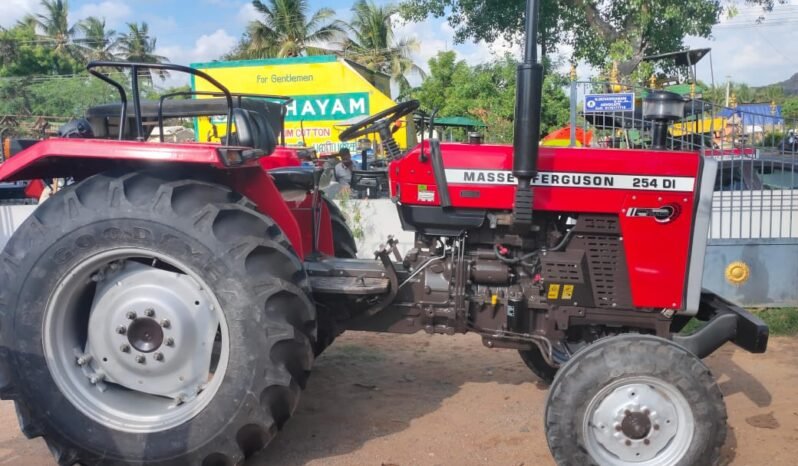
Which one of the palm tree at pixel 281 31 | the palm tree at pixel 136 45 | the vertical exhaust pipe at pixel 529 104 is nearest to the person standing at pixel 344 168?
the vertical exhaust pipe at pixel 529 104

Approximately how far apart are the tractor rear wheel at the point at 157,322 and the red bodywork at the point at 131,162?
0.40ft

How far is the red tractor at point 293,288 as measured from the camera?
282 centimetres

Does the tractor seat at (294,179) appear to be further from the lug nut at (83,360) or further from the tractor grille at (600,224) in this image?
the tractor grille at (600,224)

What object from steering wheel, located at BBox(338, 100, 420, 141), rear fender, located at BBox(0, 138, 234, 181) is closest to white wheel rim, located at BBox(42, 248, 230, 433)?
rear fender, located at BBox(0, 138, 234, 181)

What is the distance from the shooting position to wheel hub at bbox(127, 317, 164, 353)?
2.99 meters

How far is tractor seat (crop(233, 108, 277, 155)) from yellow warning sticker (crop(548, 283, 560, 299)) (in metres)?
1.63

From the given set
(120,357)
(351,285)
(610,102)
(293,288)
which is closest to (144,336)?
(120,357)

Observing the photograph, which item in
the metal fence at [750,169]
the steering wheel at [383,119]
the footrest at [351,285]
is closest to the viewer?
the footrest at [351,285]

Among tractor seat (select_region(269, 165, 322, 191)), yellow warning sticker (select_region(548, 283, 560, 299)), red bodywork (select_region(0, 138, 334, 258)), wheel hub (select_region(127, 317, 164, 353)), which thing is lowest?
wheel hub (select_region(127, 317, 164, 353))

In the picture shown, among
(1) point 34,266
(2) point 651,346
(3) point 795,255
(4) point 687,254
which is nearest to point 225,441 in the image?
(1) point 34,266

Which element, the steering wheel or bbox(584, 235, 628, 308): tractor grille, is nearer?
bbox(584, 235, 628, 308): tractor grille

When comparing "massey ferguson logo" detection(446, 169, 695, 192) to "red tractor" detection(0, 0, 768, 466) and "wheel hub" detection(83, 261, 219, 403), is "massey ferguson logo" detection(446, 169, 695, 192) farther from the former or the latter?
"wheel hub" detection(83, 261, 219, 403)

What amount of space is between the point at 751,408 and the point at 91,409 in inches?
142

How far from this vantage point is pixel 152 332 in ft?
9.84
